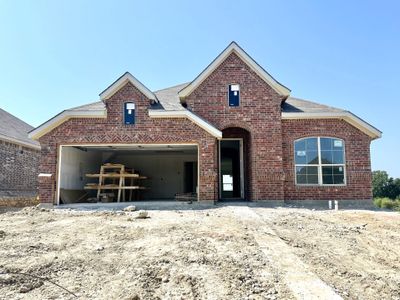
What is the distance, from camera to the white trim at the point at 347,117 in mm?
14578

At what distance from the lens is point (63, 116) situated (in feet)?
45.6

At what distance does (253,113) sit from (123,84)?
5.81 metres

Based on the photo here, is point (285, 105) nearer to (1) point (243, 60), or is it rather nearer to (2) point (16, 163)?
(1) point (243, 60)

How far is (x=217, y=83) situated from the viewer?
49.7ft

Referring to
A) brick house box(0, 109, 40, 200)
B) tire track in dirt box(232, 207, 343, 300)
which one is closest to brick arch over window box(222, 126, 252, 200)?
tire track in dirt box(232, 207, 343, 300)

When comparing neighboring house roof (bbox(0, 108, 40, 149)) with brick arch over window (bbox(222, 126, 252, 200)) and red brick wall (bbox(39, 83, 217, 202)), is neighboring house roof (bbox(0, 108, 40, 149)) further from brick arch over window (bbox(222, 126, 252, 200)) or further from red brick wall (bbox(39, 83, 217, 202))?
brick arch over window (bbox(222, 126, 252, 200))

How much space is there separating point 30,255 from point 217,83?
421 inches

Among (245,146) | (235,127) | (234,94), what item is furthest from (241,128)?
(234,94)

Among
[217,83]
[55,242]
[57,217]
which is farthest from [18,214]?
[217,83]

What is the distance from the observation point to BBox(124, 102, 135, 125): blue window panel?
14.1 metres

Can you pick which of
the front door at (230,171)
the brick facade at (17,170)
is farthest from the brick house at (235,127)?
the brick facade at (17,170)

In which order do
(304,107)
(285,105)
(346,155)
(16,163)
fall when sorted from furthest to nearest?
1. (16,163)
2. (285,105)
3. (304,107)
4. (346,155)

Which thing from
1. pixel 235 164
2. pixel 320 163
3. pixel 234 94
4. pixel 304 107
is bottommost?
pixel 320 163

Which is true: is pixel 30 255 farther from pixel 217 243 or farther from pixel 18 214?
pixel 18 214
